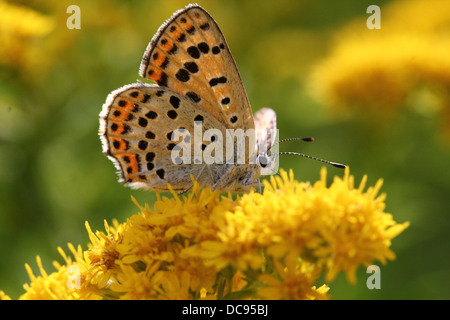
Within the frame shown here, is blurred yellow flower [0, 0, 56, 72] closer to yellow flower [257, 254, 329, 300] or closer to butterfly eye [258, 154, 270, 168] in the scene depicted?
butterfly eye [258, 154, 270, 168]

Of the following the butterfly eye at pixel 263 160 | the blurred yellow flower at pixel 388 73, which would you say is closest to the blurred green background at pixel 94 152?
the blurred yellow flower at pixel 388 73

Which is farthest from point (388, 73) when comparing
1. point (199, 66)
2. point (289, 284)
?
point (289, 284)

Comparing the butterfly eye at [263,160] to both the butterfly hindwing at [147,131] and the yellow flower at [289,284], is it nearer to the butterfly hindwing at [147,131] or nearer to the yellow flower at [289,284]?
the butterfly hindwing at [147,131]

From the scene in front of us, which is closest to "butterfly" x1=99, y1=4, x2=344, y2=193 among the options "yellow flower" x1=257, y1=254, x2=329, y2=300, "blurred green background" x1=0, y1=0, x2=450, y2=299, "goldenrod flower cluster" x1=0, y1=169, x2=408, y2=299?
"goldenrod flower cluster" x1=0, y1=169, x2=408, y2=299
